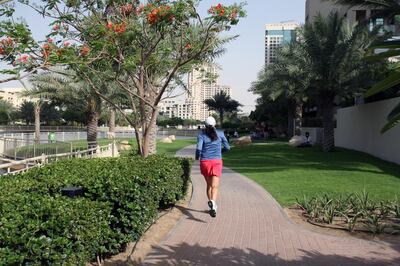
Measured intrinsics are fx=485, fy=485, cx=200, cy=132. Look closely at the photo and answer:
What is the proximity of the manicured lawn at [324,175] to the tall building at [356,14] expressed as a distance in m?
5.62

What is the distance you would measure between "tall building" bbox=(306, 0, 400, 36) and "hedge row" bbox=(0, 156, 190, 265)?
13735mm

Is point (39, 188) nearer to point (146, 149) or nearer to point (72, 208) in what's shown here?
point (72, 208)

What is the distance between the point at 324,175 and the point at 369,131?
341 inches

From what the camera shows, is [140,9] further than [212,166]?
Yes

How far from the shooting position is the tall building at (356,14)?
19.2 meters

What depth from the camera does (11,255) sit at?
3.35 meters

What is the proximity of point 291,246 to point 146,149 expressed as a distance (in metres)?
4.92

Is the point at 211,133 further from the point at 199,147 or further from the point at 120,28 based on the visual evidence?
the point at 120,28

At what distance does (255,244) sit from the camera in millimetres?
6359

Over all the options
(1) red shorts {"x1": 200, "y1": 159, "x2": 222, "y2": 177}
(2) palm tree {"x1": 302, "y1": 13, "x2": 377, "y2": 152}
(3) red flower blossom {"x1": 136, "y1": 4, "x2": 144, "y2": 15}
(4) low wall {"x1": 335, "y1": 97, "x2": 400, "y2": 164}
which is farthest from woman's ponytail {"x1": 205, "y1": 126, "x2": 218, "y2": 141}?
(2) palm tree {"x1": 302, "y1": 13, "x2": 377, "y2": 152}

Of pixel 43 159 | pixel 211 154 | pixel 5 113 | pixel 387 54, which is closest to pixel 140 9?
pixel 211 154

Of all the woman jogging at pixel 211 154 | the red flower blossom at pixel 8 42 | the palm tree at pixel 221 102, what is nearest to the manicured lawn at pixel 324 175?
the woman jogging at pixel 211 154

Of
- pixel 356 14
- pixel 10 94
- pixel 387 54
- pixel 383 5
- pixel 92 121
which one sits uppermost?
pixel 356 14

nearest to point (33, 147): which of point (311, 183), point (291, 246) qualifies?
point (311, 183)
